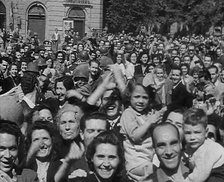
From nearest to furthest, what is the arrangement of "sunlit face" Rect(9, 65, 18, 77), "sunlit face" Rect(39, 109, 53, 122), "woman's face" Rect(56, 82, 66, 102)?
"sunlit face" Rect(39, 109, 53, 122)
"woman's face" Rect(56, 82, 66, 102)
"sunlit face" Rect(9, 65, 18, 77)

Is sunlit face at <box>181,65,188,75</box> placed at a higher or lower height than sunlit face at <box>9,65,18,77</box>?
higher

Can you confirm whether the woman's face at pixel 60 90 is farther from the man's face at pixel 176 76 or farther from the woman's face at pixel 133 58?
the woman's face at pixel 133 58

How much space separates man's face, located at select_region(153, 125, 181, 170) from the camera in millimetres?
4480

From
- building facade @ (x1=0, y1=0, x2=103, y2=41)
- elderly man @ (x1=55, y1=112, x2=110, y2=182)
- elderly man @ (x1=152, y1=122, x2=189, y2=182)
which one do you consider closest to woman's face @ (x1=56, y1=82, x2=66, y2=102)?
elderly man @ (x1=55, y1=112, x2=110, y2=182)

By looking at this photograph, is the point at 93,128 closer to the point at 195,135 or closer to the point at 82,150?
the point at 82,150

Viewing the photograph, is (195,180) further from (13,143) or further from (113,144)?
(13,143)

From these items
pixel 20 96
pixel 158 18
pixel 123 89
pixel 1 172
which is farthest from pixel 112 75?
pixel 158 18

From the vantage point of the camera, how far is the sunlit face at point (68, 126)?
17.5ft

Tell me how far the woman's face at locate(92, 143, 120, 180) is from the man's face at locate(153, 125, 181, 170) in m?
0.36

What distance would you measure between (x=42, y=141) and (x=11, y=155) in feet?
2.14

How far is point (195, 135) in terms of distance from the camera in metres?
4.79

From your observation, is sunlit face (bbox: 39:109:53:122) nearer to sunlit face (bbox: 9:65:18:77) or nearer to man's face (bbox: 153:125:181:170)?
man's face (bbox: 153:125:181:170)

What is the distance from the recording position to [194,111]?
496 centimetres

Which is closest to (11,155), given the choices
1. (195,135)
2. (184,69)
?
(195,135)
